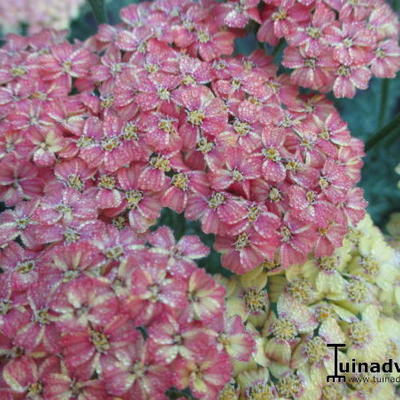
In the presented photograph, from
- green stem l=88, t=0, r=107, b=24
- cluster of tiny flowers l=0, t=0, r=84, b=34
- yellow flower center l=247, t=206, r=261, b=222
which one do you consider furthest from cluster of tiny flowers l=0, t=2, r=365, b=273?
cluster of tiny flowers l=0, t=0, r=84, b=34

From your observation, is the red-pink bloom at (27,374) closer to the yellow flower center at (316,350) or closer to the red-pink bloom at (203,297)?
the red-pink bloom at (203,297)

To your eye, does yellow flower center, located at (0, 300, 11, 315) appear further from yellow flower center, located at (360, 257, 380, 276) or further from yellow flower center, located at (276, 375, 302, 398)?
yellow flower center, located at (360, 257, 380, 276)

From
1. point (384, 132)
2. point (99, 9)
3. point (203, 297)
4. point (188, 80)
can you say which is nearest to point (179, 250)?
point (203, 297)

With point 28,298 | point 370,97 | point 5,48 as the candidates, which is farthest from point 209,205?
point 370,97

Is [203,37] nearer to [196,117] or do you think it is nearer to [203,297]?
[196,117]

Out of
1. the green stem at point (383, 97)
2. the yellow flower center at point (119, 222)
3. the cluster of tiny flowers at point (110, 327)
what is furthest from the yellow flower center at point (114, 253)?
the green stem at point (383, 97)

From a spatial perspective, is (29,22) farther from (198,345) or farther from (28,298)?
(198,345)
